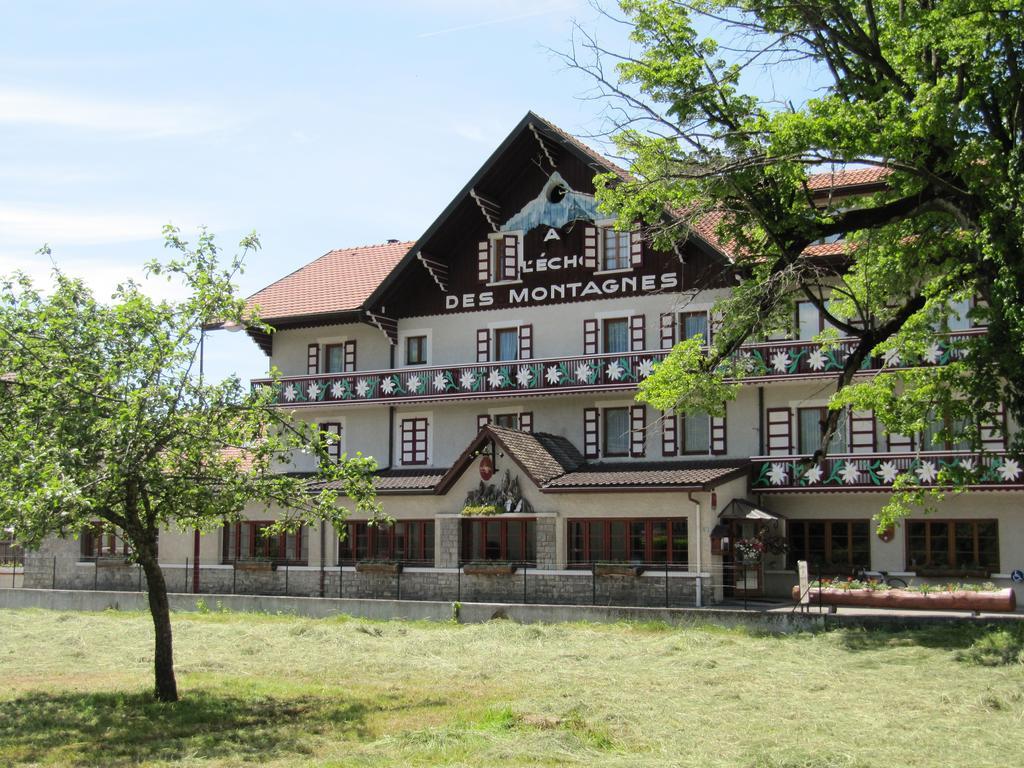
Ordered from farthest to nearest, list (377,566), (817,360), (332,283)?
(332,283) < (377,566) < (817,360)

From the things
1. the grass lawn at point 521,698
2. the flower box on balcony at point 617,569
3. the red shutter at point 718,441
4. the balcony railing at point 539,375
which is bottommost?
the grass lawn at point 521,698

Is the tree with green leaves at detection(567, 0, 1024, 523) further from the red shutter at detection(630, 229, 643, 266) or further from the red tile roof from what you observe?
the red tile roof

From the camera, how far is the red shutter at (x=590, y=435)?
113ft

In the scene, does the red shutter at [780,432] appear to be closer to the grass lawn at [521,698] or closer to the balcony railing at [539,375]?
the balcony railing at [539,375]

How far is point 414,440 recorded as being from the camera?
123 ft

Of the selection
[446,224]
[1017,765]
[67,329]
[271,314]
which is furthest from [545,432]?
[1017,765]

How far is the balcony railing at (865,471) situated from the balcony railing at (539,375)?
88.4 inches

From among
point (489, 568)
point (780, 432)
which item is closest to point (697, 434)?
point (780, 432)

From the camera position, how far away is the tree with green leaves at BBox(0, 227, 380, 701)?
14852mm

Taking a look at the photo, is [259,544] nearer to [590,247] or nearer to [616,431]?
[616,431]

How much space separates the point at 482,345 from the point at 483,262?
2.57 m

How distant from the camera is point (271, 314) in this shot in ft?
128

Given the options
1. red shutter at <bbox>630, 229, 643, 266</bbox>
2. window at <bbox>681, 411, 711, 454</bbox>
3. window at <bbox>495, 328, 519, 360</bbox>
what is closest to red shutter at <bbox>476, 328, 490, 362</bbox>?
window at <bbox>495, 328, 519, 360</bbox>

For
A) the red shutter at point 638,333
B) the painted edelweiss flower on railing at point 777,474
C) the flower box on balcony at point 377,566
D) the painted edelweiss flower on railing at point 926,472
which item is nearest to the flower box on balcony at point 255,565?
the flower box on balcony at point 377,566
